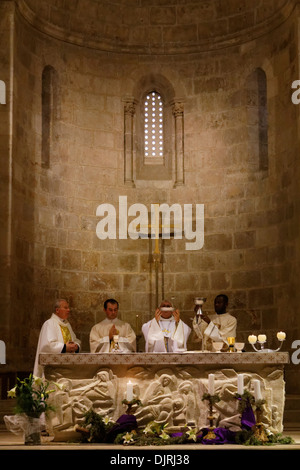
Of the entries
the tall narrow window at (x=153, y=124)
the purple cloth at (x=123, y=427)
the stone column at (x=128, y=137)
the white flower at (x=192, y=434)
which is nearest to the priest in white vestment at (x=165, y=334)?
the purple cloth at (x=123, y=427)

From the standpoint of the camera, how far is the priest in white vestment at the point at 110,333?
40.6 feet

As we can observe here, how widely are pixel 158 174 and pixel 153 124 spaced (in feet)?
3.47

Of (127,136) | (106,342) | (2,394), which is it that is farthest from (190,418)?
(127,136)

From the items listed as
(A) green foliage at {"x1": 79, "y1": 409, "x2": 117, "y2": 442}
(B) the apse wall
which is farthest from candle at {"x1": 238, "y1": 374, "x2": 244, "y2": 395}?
(B) the apse wall

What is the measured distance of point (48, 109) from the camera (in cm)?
1619

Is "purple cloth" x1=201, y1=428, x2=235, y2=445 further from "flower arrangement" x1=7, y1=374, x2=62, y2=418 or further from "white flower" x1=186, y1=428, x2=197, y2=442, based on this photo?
"flower arrangement" x1=7, y1=374, x2=62, y2=418

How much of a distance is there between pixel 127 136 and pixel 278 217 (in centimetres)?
341

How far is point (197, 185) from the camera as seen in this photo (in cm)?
1655

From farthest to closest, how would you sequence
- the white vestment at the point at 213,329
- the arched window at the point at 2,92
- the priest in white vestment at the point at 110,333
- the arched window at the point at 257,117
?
the arched window at the point at 257,117, the arched window at the point at 2,92, the priest in white vestment at the point at 110,333, the white vestment at the point at 213,329

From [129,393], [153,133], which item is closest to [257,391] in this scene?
[129,393]

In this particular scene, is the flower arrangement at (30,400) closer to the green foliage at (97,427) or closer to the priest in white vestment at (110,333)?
the green foliage at (97,427)

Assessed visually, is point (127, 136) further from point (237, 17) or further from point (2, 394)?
point (2, 394)

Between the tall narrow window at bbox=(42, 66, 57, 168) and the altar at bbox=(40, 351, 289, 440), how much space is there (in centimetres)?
633

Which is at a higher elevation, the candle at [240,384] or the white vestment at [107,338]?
the white vestment at [107,338]
